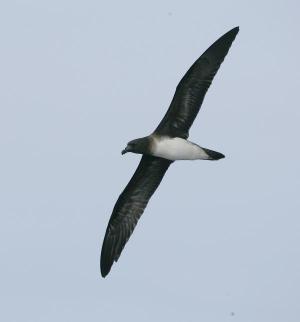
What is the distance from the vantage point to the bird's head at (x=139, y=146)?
2247 centimetres

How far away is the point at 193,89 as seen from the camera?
2222 cm

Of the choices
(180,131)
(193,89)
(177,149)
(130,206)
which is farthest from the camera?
(130,206)

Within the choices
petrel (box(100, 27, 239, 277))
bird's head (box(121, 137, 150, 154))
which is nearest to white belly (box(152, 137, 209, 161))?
petrel (box(100, 27, 239, 277))

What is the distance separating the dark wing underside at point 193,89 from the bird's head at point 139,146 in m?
0.38

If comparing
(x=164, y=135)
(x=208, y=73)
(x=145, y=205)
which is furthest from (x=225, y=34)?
(x=145, y=205)

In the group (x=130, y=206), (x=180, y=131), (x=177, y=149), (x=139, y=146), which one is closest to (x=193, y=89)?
(x=180, y=131)

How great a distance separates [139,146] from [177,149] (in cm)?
85

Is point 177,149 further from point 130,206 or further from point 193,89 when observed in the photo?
point 130,206

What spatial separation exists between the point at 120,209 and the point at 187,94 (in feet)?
11.2

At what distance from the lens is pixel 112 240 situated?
23.9 m

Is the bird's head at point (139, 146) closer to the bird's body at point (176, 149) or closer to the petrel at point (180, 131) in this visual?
the petrel at point (180, 131)

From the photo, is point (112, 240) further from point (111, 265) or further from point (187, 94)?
point (187, 94)

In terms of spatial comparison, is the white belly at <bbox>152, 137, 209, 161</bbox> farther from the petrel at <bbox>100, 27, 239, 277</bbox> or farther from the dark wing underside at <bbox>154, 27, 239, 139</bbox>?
the dark wing underside at <bbox>154, 27, 239, 139</bbox>

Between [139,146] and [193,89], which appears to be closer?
[193,89]
